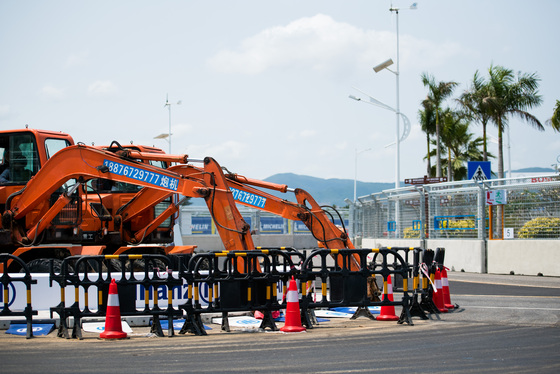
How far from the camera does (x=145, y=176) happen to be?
1362 cm

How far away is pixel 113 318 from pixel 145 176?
3719 millimetres

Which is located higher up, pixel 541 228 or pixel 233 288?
pixel 541 228

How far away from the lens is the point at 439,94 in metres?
55.4

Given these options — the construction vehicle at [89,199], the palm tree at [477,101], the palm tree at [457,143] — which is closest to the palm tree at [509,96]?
the palm tree at [477,101]

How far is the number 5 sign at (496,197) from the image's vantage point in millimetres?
23516

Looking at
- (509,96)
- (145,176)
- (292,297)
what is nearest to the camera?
(292,297)

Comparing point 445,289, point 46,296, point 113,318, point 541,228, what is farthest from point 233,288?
point 541,228

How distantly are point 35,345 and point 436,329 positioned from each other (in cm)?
587

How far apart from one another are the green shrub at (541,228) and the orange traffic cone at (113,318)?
15424 millimetres

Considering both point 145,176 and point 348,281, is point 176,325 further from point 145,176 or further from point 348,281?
point 145,176

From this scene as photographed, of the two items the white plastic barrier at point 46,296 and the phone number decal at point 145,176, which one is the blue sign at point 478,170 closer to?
the phone number decal at point 145,176

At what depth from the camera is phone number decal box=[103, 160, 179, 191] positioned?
13562 millimetres

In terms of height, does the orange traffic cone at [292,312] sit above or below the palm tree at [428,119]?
below

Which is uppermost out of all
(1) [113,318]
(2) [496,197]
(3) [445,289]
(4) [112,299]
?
(2) [496,197]
